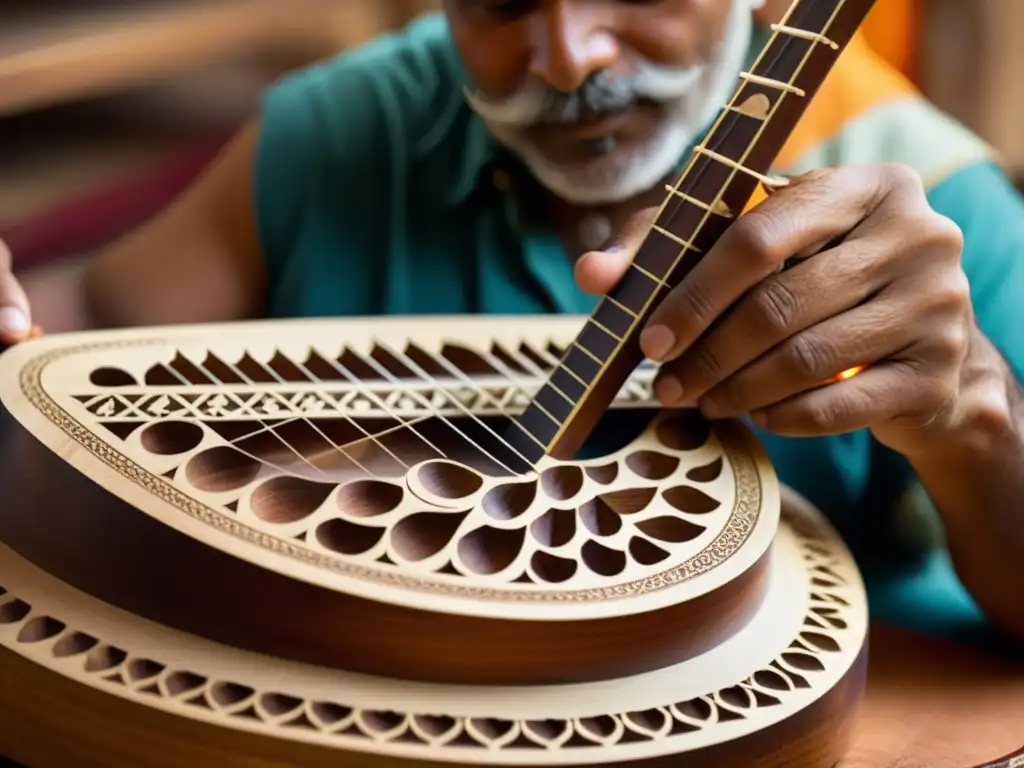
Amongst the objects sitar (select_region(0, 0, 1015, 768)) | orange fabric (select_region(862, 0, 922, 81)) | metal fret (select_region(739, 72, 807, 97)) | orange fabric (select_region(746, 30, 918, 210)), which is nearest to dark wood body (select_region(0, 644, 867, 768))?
sitar (select_region(0, 0, 1015, 768))

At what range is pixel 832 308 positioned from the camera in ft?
2.39

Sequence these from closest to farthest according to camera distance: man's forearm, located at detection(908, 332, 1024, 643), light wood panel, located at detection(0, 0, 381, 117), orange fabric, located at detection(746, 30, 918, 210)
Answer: man's forearm, located at detection(908, 332, 1024, 643) → orange fabric, located at detection(746, 30, 918, 210) → light wood panel, located at detection(0, 0, 381, 117)

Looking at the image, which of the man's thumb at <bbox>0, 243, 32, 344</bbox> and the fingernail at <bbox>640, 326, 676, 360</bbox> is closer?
the fingernail at <bbox>640, 326, 676, 360</bbox>

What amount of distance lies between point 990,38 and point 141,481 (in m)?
1.45

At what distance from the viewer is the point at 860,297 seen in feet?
2.40

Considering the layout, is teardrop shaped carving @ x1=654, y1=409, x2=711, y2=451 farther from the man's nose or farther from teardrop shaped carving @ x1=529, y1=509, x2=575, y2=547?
the man's nose

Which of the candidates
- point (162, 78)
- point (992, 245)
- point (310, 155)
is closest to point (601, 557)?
point (992, 245)

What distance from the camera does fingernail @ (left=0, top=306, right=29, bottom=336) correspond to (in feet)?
2.83

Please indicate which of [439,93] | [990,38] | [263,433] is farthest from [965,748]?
[990,38]

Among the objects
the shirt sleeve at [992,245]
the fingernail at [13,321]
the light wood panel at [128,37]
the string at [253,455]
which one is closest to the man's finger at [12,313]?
the fingernail at [13,321]

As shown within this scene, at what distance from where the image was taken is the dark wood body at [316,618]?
63 centimetres

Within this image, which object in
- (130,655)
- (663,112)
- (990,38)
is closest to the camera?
(130,655)

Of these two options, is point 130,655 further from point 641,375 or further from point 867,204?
point 867,204

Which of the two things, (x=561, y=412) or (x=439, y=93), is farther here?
(x=439, y=93)
